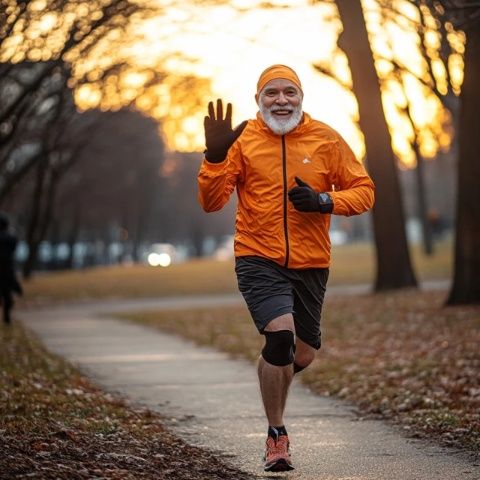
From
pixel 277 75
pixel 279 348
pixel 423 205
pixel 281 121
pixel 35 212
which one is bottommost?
pixel 279 348

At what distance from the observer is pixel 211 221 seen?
10731 cm

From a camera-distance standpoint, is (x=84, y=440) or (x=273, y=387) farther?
(x=84, y=440)

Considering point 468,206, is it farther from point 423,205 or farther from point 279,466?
point 423,205

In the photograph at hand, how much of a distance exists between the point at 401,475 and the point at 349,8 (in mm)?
15394

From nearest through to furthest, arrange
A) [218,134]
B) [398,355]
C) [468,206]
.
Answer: [218,134], [398,355], [468,206]

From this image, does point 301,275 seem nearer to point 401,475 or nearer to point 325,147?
point 325,147

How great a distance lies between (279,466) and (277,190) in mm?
1507

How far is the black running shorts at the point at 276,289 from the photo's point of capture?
6.86 metres

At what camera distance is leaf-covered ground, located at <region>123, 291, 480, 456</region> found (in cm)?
911

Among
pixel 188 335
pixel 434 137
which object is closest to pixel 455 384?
pixel 188 335

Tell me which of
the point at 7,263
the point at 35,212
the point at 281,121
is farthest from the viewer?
the point at 35,212

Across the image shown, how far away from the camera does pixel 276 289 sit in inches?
271

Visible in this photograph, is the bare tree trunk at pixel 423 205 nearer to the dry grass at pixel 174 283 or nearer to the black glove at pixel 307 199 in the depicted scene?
the dry grass at pixel 174 283

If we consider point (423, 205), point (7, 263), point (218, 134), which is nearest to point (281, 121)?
point (218, 134)
